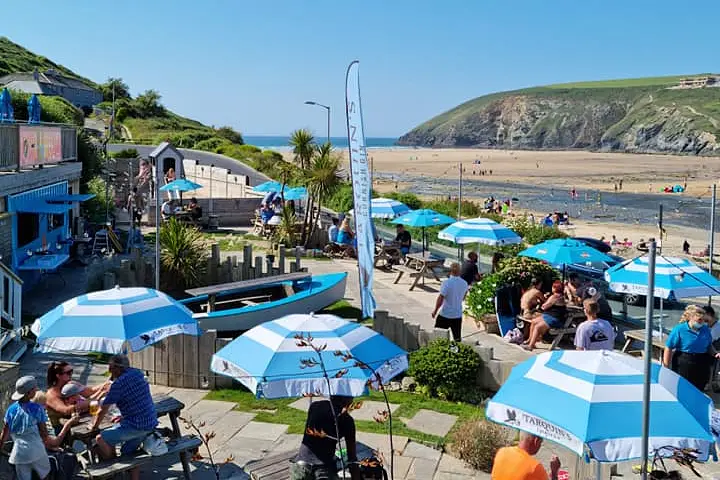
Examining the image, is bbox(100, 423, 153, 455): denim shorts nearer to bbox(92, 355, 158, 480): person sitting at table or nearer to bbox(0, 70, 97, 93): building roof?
bbox(92, 355, 158, 480): person sitting at table

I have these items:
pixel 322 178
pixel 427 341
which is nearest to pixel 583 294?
pixel 427 341

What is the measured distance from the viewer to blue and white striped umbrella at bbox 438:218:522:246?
15.9m

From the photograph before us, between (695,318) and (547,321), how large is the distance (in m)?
3.04

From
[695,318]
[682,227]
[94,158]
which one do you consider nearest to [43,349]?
[695,318]

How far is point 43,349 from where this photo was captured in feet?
24.2

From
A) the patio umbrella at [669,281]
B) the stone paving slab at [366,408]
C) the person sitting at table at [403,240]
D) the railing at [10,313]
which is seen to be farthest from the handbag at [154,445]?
the person sitting at table at [403,240]

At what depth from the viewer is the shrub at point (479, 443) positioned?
7.50 m

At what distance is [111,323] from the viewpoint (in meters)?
7.27

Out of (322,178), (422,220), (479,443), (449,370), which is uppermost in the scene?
(322,178)

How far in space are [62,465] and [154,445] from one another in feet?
2.46

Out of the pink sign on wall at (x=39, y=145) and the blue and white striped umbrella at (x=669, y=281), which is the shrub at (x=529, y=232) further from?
the pink sign on wall at (x=39, y=145)

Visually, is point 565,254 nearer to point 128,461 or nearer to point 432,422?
point 432,422

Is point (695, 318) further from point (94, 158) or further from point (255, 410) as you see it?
point (94, 158)

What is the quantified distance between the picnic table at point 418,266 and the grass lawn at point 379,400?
7470mm
